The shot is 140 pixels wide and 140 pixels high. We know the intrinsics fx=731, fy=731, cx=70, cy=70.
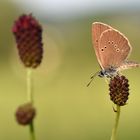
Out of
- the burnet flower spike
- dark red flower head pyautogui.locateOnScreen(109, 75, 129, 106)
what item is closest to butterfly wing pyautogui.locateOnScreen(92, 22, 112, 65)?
dark red flower head pyautogui.locateOnScreen(109, 75, 129, 106)

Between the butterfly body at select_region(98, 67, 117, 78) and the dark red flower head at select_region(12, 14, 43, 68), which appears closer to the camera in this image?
the dark red flower head at select_region(12, 14, 43, 68)

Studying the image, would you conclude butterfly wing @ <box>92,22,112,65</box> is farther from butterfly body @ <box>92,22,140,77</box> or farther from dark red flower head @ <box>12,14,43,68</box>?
dark red flower head @ <box>12,14,43,68</box>

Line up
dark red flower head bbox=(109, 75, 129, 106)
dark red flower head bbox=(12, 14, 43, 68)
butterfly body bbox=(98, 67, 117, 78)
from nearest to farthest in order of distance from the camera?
dark red flower head bbox=(12, 14, 43, 68)
dark red flower head bbox=(109, 75, 129, 106)
butterfly body bbox=(98, 67, 117, 78)

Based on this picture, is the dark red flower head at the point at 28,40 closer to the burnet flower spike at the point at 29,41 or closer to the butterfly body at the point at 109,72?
the burnet flower spike at the point at 29,41

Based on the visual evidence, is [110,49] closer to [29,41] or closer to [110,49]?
[110,49]

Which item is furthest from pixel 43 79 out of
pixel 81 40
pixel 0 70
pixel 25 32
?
pixel 25 32

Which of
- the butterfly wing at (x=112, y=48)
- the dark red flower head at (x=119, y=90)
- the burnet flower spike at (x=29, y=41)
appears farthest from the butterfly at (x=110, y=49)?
the burnet flower spike at (x=29, y=41)

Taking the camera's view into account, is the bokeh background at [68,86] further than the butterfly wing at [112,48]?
Yes

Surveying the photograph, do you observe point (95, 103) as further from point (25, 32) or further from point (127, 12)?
point (127, 12)
